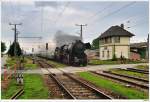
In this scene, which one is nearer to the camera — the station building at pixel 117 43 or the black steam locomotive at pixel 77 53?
the black steam locomotive at pixel 77 53

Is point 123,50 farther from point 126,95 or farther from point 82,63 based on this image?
point 126,95

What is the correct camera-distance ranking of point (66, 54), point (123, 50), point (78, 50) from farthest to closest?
point (123, 50)
point (66, 54)
point (78, 50)

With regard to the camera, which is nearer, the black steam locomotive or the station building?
the black steam locomotive

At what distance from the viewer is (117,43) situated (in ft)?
203

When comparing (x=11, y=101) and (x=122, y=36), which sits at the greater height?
(x=122, y=36)

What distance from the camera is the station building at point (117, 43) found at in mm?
61181

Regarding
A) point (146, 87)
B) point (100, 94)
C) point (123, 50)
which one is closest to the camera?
point (100, 94)

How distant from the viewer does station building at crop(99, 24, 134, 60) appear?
61.2 m

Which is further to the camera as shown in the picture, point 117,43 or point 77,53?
point 117,43

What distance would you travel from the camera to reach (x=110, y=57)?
6216 cm

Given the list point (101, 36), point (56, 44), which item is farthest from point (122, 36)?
point (56, 44)

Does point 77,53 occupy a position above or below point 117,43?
below

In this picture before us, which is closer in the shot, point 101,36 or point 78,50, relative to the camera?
point 78,50

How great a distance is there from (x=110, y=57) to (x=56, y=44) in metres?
9.44
